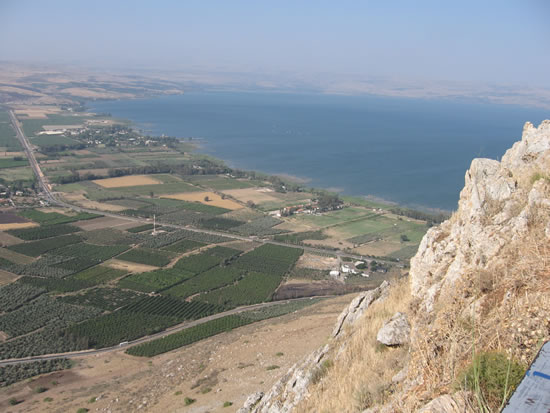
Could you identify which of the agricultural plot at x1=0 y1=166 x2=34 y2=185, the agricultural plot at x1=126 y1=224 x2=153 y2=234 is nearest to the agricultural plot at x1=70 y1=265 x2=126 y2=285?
the agricultural plot at x1=126 y1=224 x2=153 y2=234

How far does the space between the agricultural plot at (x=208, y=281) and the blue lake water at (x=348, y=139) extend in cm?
3241

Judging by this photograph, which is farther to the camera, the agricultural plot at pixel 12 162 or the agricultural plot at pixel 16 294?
the agricultural plot at pixel 12 162

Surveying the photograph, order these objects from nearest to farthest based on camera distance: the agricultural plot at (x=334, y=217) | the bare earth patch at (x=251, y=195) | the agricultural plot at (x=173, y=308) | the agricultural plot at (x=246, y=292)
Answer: the agricultural plot at (x=173, y=308), the agricultural plot at (x=246, y=292), the agricultural plot at (x=334, y=217), the bare earth patch at (x=251, y=195)

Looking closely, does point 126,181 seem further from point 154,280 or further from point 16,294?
point 16,294

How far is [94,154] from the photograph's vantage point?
8462 cm

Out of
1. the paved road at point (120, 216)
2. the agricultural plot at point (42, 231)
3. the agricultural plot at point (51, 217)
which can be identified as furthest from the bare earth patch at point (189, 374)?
the agricultural plot at point (51, 217)

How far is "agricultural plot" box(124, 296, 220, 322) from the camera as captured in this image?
97.4ft

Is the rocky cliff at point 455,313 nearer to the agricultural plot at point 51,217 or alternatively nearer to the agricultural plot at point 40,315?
the agricultural plot at point 40,315

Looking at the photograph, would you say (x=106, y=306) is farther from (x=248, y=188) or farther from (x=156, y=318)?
(x=248, y=188)

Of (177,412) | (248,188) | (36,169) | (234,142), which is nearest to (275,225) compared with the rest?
(248,188)

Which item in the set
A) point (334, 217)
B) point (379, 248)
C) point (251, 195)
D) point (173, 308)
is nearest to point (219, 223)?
point (251, 195)

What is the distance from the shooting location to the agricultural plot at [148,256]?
38906mm

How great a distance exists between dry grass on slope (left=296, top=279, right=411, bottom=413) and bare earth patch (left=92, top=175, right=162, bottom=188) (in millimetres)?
60331

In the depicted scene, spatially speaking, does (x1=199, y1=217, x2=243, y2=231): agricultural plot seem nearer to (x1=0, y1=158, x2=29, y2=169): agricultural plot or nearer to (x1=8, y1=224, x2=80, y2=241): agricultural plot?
(x1=8, y1=224, x2=80, y2=241): agricultural plot
